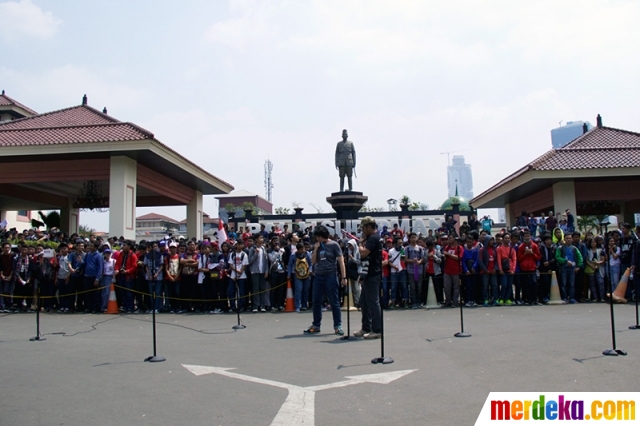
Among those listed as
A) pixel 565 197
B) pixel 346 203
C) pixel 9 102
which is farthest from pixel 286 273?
pixel 9 102

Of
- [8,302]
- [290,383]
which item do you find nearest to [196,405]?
[290,383]

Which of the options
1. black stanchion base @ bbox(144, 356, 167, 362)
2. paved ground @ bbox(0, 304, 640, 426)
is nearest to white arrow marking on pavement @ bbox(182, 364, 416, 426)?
paved ground @ bbox(0, 304, 640, 426)

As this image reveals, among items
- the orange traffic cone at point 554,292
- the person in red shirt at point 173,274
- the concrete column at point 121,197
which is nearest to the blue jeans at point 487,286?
the orange traffic cone at point 554,292

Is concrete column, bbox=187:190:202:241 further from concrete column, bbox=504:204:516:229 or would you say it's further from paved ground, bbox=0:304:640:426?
concrete column, bbox=504:204:516:229

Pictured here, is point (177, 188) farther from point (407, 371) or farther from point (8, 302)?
point (407, 371)

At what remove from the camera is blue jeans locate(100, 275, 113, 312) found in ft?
48.3

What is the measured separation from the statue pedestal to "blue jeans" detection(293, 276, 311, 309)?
1532cm

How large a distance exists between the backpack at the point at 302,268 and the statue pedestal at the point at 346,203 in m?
15.4

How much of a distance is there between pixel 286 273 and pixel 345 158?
16.1 m

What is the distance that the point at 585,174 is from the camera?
22.5 meters

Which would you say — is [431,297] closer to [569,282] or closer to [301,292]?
[301,292]

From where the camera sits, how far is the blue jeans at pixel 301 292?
14.2 m

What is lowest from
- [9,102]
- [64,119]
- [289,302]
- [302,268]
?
[289,302]

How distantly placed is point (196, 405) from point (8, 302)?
12.5 metres
